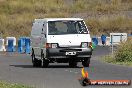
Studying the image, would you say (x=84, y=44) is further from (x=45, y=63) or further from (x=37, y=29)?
(x=37, y=29)

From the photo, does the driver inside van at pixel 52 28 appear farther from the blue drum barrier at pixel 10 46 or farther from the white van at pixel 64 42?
the blue drum barrier at pixel 10 46

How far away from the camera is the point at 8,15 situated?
72875mm

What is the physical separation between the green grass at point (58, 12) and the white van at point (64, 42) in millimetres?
37857

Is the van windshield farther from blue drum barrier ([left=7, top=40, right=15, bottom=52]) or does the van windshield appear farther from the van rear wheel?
blue drum barrier ([left=7, top=40, right=15, bottom=52])

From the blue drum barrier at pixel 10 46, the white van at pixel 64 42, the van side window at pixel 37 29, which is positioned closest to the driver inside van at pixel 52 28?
the white van at pixel 64 42

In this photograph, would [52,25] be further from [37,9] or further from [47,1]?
[47,1]

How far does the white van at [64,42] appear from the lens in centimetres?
2461

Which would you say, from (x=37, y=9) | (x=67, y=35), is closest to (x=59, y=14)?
(x=37, y=9)

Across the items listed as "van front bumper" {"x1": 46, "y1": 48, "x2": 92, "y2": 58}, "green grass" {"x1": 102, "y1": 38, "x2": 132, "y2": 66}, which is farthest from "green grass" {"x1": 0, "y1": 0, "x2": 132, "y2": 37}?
"van front bumper" {"x1": 46, "y1": 48, "x2": 92, "y2": 58}

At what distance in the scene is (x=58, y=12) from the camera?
74.3 meters

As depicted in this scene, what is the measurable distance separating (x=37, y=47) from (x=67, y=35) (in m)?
2.54

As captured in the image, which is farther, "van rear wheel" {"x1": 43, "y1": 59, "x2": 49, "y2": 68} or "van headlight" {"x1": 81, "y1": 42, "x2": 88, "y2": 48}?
"van rear wheel" {"x1": 43, "y1": 59, "x2": 49, "y2": 68}

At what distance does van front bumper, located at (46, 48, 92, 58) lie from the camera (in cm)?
2455

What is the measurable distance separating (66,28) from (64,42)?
46.6 inches
